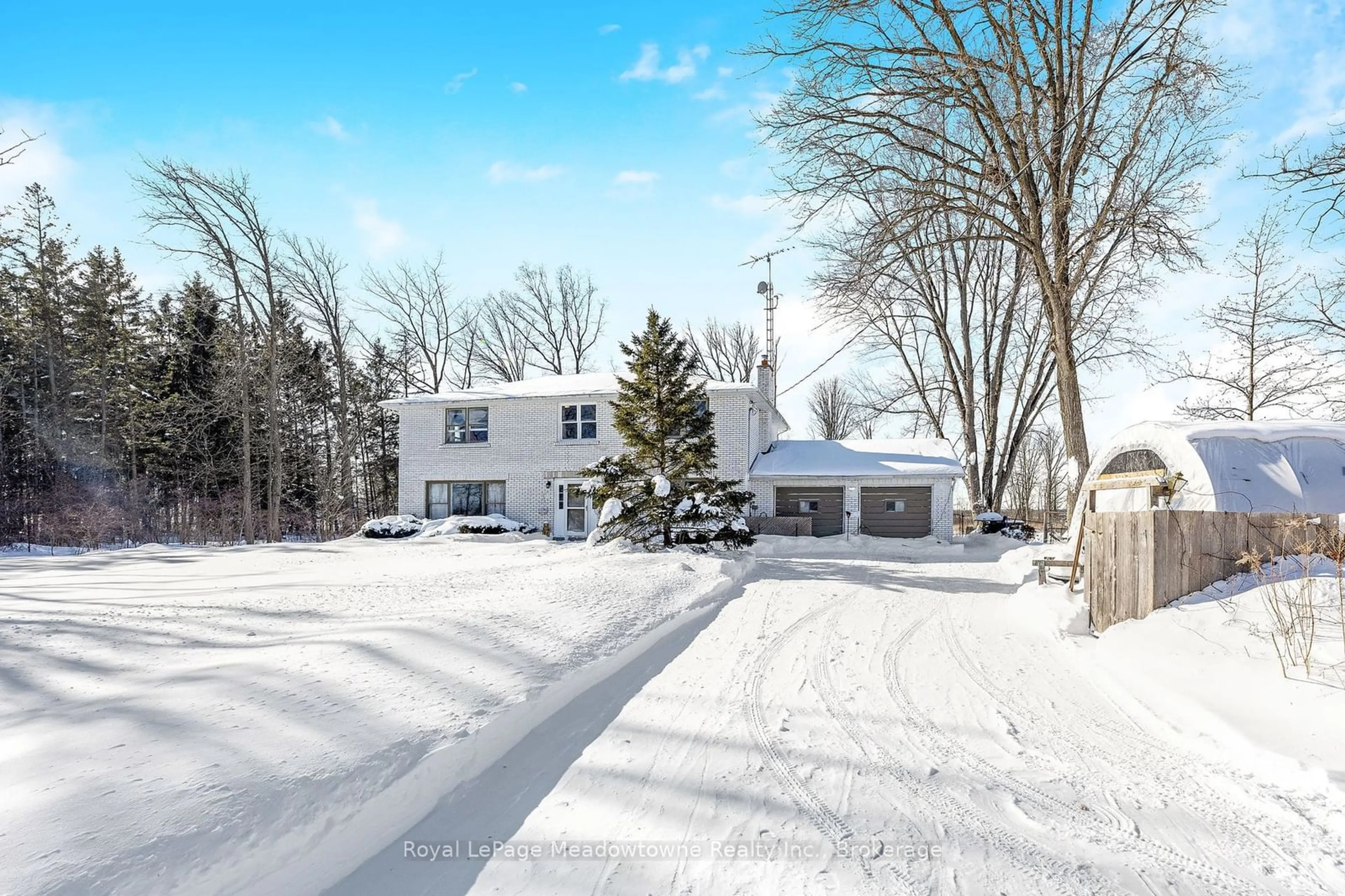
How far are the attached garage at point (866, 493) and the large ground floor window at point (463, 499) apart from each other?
27.0ft

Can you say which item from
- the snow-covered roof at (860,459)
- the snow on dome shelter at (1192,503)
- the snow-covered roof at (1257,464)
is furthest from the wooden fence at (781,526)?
the snow-covered roof at (1257,464)

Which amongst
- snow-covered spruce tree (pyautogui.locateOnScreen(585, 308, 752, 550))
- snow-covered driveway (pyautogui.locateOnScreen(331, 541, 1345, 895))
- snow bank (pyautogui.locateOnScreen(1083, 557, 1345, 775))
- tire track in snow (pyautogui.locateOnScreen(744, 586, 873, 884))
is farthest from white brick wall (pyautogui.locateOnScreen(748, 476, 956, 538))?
tire track in snow (pyautogui.locateOnScreen(744, 586, 873, 884))

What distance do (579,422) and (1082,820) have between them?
1855 cm

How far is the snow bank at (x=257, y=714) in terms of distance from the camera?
7.51 feet

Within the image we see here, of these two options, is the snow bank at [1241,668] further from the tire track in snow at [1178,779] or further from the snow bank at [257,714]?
the snow bank at [257,714]

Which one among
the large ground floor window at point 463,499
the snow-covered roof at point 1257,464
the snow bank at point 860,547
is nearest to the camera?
the snow-covered roof at point 1257,464

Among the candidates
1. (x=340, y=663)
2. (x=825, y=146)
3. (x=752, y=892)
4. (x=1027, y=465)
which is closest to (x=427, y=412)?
(x=825, y=146)

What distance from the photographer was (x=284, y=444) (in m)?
28.1

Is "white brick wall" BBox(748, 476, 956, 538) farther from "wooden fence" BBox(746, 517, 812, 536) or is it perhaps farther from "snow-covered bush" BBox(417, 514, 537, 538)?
"snow-covered bush" BBox(417, 514, 537, 538)

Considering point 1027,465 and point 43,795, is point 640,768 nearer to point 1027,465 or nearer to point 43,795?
point 43,795

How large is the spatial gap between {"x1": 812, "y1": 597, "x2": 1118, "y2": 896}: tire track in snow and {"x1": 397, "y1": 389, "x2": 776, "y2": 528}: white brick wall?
15419 millimetres

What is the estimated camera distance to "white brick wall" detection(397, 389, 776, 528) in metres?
19.5

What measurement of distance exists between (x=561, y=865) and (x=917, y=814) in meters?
1.61

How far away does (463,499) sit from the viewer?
2127cm
